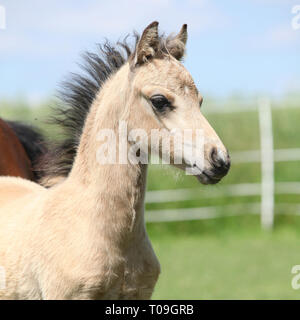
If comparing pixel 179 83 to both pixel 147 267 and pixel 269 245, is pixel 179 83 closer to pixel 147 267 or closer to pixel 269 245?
pixel 147 267

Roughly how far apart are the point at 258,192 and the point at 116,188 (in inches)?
363

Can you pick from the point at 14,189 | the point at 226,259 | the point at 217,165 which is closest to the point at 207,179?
the point at 217,165

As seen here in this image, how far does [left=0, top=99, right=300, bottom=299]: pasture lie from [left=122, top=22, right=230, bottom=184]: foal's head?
145cm

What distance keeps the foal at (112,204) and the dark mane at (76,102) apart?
193 mm

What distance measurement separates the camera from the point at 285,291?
741cm

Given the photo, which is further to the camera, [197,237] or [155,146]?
[197,237]

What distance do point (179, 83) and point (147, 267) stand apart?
1.09 meters

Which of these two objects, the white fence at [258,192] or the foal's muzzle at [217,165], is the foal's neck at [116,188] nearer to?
the foal's muzzle at [217,165]

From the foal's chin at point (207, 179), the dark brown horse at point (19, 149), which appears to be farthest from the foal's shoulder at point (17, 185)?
the foal's chin at point (207, 179)

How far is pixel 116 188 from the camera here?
11.2 ft

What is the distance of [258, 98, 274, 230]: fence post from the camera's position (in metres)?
11.8

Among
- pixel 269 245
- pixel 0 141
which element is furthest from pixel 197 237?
pixel 0 141

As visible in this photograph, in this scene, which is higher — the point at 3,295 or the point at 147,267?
the point at 147,267
